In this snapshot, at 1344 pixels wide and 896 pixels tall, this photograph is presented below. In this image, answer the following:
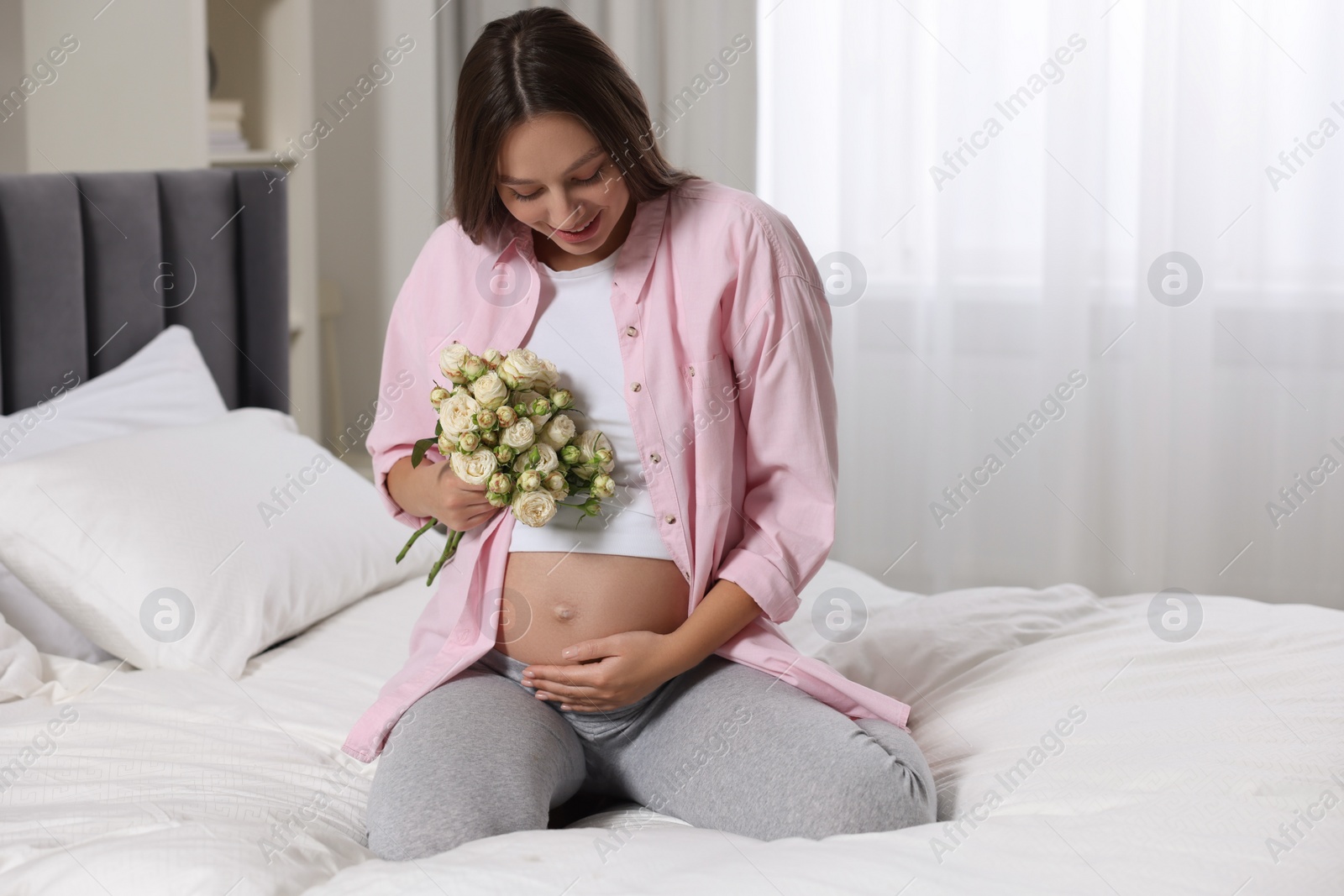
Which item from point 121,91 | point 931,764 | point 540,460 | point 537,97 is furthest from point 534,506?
point 121,91

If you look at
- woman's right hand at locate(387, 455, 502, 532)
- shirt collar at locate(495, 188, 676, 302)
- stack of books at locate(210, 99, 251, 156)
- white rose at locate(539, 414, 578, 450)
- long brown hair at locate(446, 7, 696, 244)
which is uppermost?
stack of books at locate(210, 99, 251, 156)

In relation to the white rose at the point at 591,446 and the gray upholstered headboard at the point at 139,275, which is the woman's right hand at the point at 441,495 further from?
the gray upholstered headboard at the point at 139,275

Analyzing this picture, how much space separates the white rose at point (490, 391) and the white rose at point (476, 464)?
51 millimetres

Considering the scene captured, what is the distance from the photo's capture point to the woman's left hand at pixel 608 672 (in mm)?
1210

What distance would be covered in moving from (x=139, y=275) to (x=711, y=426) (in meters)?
1.38

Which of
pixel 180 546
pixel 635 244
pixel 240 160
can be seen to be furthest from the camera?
pixel 240 160

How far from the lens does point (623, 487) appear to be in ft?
4.36

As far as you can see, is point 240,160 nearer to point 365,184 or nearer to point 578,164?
point 365,184

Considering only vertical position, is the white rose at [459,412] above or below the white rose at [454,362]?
below

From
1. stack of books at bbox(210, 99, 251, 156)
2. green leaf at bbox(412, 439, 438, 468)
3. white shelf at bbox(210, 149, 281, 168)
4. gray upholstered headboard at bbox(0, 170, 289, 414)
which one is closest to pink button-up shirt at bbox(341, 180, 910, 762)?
green leaf at bbox(412, 439, 438, 468)

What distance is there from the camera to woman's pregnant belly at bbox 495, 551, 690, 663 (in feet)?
4.21

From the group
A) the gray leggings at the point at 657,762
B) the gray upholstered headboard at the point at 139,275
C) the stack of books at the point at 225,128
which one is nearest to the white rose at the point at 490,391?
the gray leggings at the point at 657,762

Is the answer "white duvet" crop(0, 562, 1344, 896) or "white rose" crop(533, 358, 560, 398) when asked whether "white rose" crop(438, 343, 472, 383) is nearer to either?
"white rose" crop(533, 358, 560, 398)

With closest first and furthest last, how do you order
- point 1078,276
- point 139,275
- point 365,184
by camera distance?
1. point 139,275
2. point 1078,276
3. point 365,184
